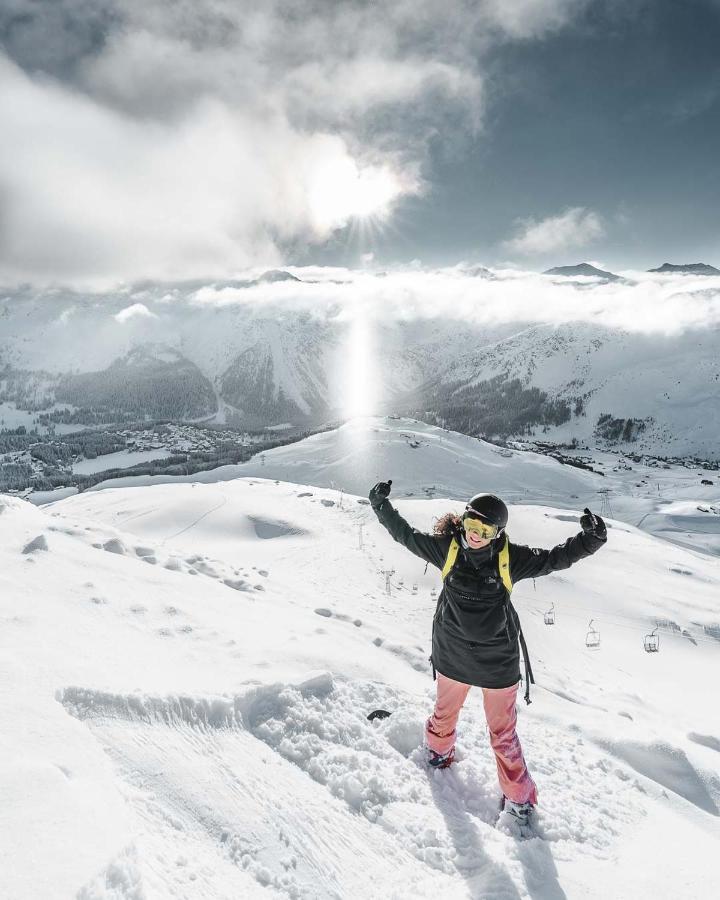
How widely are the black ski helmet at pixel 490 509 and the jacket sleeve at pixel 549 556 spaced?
1.43ft

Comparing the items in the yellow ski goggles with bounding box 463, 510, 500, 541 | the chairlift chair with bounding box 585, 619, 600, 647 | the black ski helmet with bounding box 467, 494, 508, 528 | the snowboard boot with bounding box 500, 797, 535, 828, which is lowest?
the chairlift chair with bounding box 585, 619, 600, 647

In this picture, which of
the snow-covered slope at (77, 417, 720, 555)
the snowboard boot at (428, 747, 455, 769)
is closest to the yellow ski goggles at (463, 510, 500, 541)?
the snowboard boot at (428, 747, 455, 769)

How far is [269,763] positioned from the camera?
14.3 feet

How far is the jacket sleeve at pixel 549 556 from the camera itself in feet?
15.6

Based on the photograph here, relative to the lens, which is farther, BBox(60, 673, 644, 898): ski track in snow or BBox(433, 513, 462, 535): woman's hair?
BBox(433, 513, 462, 535): woman's hair

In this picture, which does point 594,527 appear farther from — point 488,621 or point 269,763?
point 269,763

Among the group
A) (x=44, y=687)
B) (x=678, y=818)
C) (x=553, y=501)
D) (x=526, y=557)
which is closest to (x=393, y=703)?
(x=526, y=557)

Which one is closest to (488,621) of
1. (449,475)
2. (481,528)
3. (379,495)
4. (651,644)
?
(481,528)

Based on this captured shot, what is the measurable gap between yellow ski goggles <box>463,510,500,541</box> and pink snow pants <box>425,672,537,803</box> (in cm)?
152

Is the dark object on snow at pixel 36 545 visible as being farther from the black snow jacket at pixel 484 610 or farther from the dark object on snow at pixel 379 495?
the black snow jacket at pixel 484 610

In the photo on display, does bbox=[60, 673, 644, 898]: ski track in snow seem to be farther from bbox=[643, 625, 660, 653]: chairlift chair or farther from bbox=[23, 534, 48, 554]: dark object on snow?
bbox=[643, 625, 660, 653]: chairlift chair

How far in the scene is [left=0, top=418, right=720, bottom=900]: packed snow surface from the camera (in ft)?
9.96

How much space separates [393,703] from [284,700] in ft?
4.62

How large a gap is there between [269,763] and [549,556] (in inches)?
127
